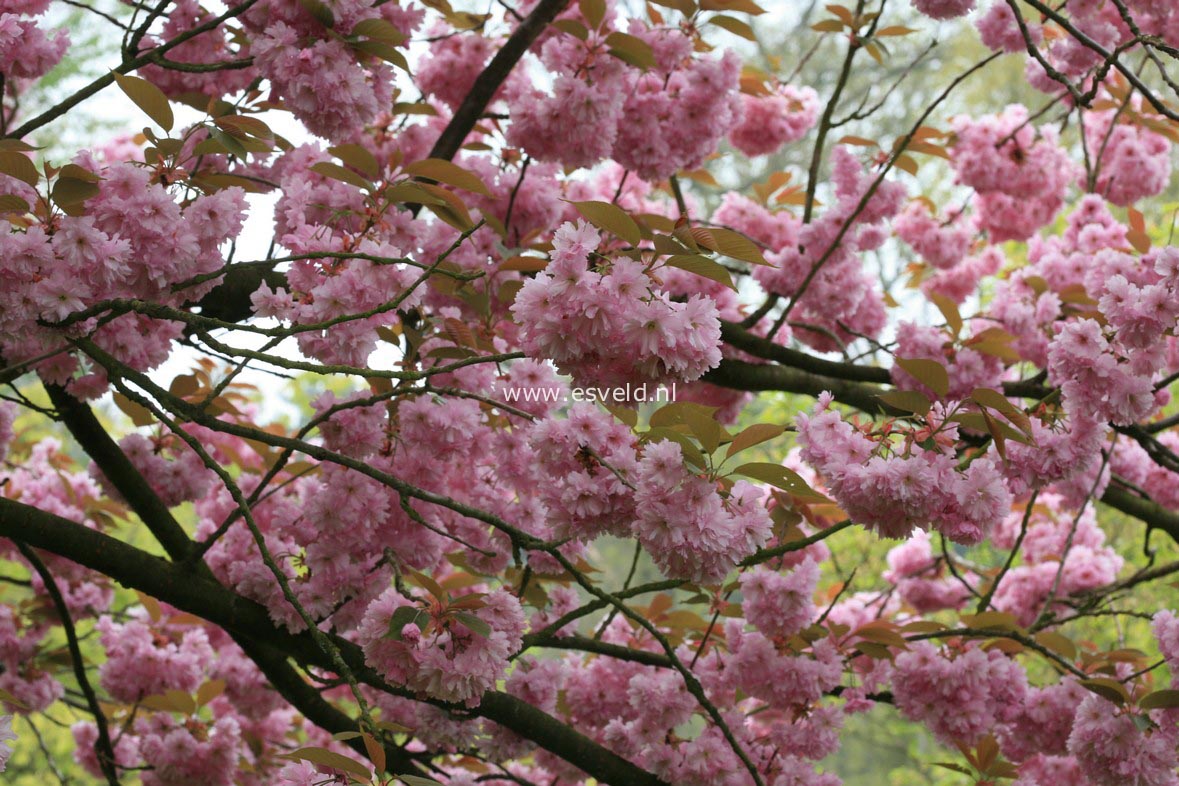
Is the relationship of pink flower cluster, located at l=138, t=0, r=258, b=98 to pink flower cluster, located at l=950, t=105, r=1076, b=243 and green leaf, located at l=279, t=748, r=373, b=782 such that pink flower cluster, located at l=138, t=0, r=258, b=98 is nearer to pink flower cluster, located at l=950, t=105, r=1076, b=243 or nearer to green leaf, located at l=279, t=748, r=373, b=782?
green leaf, located at l=279, t=748, r=373, b=782

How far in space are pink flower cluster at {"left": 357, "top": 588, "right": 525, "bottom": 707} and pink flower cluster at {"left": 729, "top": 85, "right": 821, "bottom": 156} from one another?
2.56 m

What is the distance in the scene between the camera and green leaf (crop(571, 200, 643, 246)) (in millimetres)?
1297

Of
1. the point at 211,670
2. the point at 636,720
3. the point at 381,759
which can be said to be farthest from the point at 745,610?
the point at 211,670

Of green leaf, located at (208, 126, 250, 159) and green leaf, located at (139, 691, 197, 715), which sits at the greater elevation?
green leaf, located at (208, 126, 250, 159)

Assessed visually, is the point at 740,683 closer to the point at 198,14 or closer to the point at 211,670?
the point at 211,670

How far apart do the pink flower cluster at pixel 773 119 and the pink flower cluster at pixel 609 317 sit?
2594 millimetres

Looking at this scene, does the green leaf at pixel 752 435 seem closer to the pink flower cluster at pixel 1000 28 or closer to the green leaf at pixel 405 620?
the green leaf at pixel 405 620

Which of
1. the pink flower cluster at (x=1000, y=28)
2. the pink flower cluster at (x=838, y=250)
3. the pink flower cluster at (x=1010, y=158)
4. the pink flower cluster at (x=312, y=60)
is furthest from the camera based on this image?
the pink flower cluster at (x=1010, y=158)

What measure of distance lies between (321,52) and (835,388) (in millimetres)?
1769

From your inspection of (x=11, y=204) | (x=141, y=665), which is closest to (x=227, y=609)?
(x=11, y=204)

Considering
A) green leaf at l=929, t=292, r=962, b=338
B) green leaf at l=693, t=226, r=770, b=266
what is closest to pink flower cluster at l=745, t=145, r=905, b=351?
green leaf at l=929, t=292, r=962, b=338

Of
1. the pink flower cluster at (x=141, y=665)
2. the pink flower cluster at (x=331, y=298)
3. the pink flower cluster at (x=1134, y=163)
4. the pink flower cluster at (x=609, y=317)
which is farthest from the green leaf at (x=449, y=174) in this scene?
the pink flower cluster at (x=1134, y=163)

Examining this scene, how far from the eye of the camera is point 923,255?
14.2 ft

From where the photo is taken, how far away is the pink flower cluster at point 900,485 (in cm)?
159
